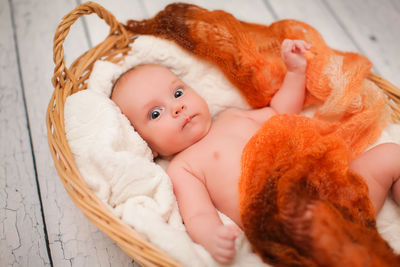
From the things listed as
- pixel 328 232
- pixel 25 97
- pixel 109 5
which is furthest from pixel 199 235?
pixel 109 5

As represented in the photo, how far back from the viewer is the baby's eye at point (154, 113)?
101 centimetres

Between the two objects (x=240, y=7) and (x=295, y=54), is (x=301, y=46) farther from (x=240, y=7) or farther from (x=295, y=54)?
(x=240, y=7)

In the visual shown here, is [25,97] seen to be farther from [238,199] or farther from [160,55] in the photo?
[238,199]

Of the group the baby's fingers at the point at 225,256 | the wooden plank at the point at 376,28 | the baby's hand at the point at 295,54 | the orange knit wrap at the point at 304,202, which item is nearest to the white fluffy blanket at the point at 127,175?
the baby's fingers at the point at 225,256

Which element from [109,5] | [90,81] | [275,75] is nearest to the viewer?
[90,81]

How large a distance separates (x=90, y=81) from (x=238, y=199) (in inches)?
23.2

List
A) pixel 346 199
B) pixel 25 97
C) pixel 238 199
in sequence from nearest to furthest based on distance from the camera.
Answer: pixel 346 199, pixel 238 199, pixel 25 97

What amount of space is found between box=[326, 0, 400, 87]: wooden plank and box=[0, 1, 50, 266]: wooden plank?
1.45 meters

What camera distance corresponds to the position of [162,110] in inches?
40.0

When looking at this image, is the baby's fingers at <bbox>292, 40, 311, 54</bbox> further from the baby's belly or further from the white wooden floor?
the white wooden floor

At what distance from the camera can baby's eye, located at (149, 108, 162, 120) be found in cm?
101

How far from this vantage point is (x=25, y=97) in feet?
4.29

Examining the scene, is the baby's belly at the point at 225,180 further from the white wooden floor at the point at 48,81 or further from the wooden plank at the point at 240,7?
the wooden plank at the point at 240,7

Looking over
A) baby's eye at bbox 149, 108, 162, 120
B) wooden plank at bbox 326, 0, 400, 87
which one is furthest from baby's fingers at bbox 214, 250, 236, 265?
wooden plank at bbox 326, 0, 400, 87
